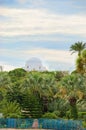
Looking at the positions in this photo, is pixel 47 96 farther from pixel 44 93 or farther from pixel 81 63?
pixel 81 63

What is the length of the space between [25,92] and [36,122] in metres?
20.3

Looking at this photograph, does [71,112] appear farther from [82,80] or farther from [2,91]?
[2,91]

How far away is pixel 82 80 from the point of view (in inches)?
2566

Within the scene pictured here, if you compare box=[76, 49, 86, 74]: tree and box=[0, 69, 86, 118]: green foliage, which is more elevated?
box=[76, 49, 86, 74]: tree

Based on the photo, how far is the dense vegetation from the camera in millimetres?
62375

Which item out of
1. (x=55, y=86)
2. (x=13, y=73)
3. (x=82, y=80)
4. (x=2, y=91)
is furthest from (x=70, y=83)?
(x=13, y=73)

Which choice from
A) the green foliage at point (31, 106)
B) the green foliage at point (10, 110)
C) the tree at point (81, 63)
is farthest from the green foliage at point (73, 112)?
the green foliage at point (10, 110)

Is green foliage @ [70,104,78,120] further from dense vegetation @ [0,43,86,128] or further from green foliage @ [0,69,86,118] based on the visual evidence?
green foliage @ [0,69,86,118]

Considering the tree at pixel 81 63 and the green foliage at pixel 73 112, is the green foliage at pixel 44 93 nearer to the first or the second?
the green foliage at pixel 73 112

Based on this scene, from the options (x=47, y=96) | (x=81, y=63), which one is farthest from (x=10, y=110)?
(x=47, y=96)

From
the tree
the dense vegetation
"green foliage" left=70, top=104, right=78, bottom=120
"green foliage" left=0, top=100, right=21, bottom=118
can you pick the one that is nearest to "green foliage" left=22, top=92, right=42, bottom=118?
the dense vegetation

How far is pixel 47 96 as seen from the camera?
71.6m

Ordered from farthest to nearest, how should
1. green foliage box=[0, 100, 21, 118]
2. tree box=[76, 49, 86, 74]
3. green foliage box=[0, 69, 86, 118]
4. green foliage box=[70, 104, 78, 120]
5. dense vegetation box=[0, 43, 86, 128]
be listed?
green foliage box=[0, 69, 86, 118]
dense vegetation box=[0, 43, 86, 128]
green foliage box=[70, 104, 78, 120]
tree box=[76, 49, 86, 74]
green foliage box=[0, 100, 21, 118]

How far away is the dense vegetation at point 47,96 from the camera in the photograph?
6238 cm
